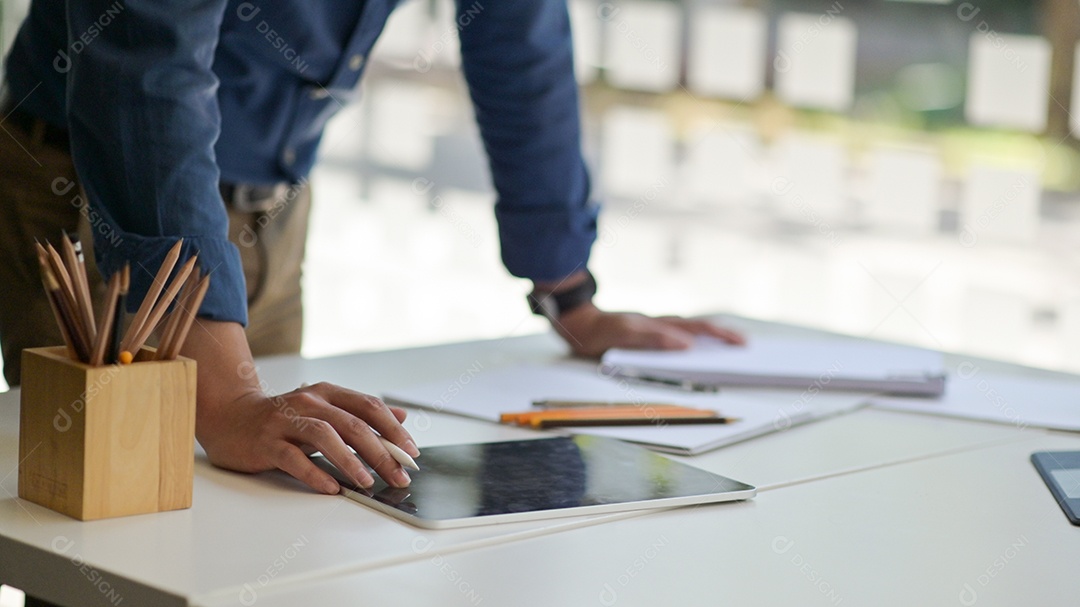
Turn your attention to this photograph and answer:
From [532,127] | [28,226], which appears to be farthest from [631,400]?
[28,226]

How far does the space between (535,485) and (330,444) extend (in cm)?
16

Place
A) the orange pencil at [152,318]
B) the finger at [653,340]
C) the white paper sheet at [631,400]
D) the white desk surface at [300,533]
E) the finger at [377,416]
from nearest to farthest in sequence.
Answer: the white desk surface at [300,533] → the orange pencil at [152,318] → the finger at [377,416] → the white paper sheet at [631,400] → the finger at [653,340]

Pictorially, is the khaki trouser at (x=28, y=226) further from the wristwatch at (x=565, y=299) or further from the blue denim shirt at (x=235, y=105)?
the wristwatch at (x=565, y=299)

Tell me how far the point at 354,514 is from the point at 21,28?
0.88 meters

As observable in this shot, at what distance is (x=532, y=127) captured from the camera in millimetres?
1633

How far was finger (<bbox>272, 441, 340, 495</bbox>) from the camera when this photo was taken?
0.91 m

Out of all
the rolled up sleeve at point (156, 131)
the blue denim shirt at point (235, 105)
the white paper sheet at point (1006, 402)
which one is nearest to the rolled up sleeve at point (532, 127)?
the blue denim shirt at point (235, 105)

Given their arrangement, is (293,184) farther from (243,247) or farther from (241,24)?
(241,24)

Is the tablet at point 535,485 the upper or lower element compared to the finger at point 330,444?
lower

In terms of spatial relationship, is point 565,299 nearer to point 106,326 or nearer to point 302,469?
point 302,469

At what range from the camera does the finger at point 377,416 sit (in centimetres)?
94

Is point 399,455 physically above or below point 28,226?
below

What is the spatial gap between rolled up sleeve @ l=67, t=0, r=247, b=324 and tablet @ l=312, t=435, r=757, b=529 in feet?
0.72

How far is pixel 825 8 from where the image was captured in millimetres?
4676
